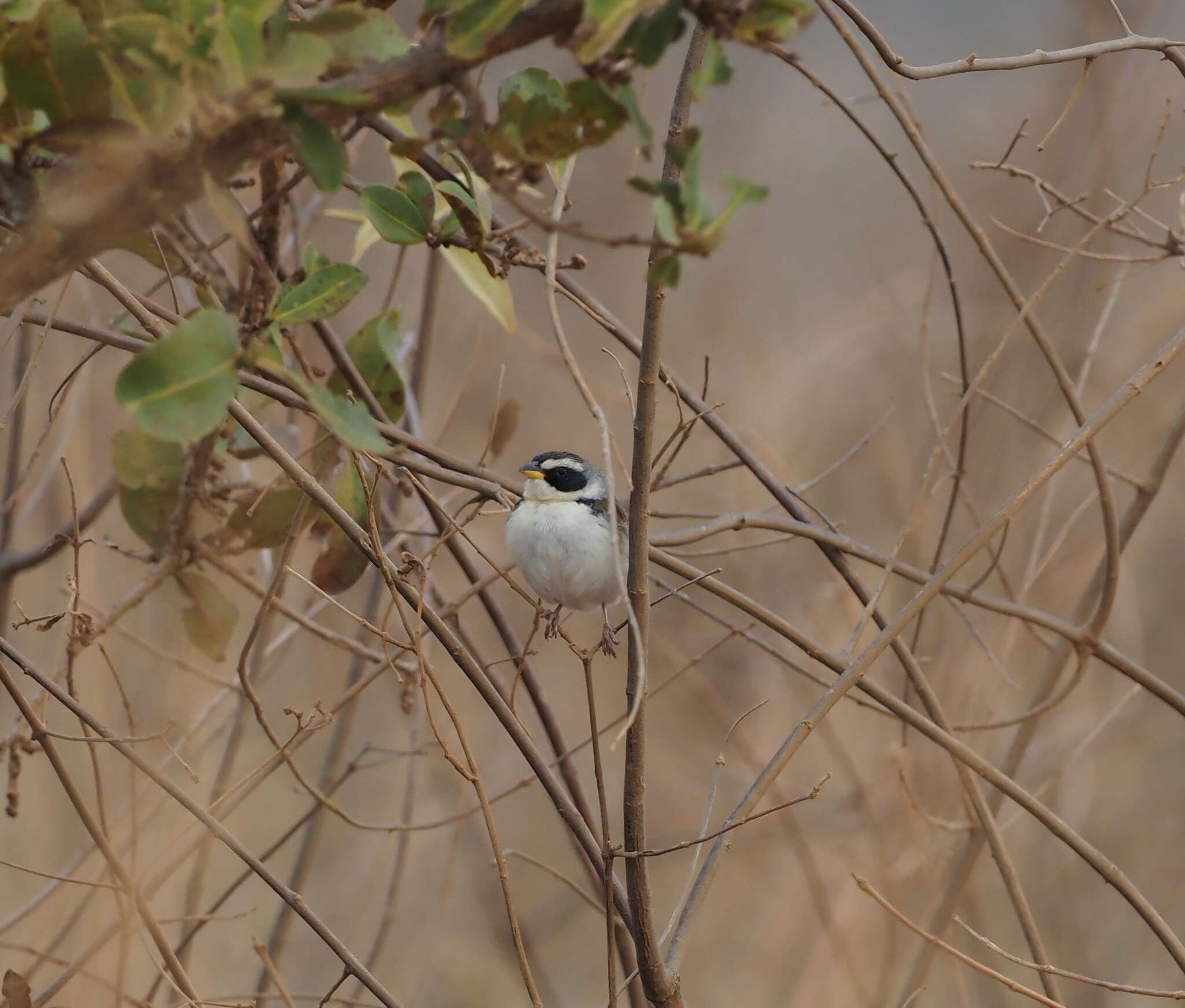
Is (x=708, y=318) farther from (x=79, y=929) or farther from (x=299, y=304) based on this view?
(x=299, y=304)

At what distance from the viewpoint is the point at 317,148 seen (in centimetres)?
88

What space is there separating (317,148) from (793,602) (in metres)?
3.93

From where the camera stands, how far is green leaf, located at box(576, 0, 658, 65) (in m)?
0.79

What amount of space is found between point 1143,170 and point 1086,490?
1189mm

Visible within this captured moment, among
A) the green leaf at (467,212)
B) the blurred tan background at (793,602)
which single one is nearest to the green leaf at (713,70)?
the green leaf at (467,212)

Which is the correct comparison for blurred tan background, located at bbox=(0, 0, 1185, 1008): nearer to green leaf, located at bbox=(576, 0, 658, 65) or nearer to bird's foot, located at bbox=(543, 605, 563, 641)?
bird's foot, located at bbox=(543, 605, 563, 641)

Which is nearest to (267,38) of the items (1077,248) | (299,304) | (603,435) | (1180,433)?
(299,304)

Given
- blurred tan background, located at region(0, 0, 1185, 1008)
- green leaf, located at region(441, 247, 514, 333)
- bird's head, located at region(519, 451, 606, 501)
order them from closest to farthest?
green leaf, located at region(441, 247, 514, 333), bird's head, located at region(519, 451, 606, 501), blurred tan background, located at region(0, 0, 1185, 1008)

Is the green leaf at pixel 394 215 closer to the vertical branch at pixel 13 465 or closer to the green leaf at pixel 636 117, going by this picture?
the green leaf at pixel 636 117

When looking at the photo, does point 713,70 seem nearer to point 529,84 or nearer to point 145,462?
point 529,84

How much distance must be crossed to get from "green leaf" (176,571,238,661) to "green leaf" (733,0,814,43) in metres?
1.66

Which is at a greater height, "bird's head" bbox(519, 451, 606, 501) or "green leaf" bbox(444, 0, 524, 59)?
"bird's head" bbox(519, 451, 606, 501)

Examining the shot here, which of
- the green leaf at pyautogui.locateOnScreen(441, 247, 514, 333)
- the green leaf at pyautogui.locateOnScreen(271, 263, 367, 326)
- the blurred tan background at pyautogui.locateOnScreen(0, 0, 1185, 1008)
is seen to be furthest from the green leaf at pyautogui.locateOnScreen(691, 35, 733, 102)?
the blurred tan background at pyautogui.locateOnScreen(0, 0, 1185, 1008)

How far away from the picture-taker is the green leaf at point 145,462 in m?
2.16
